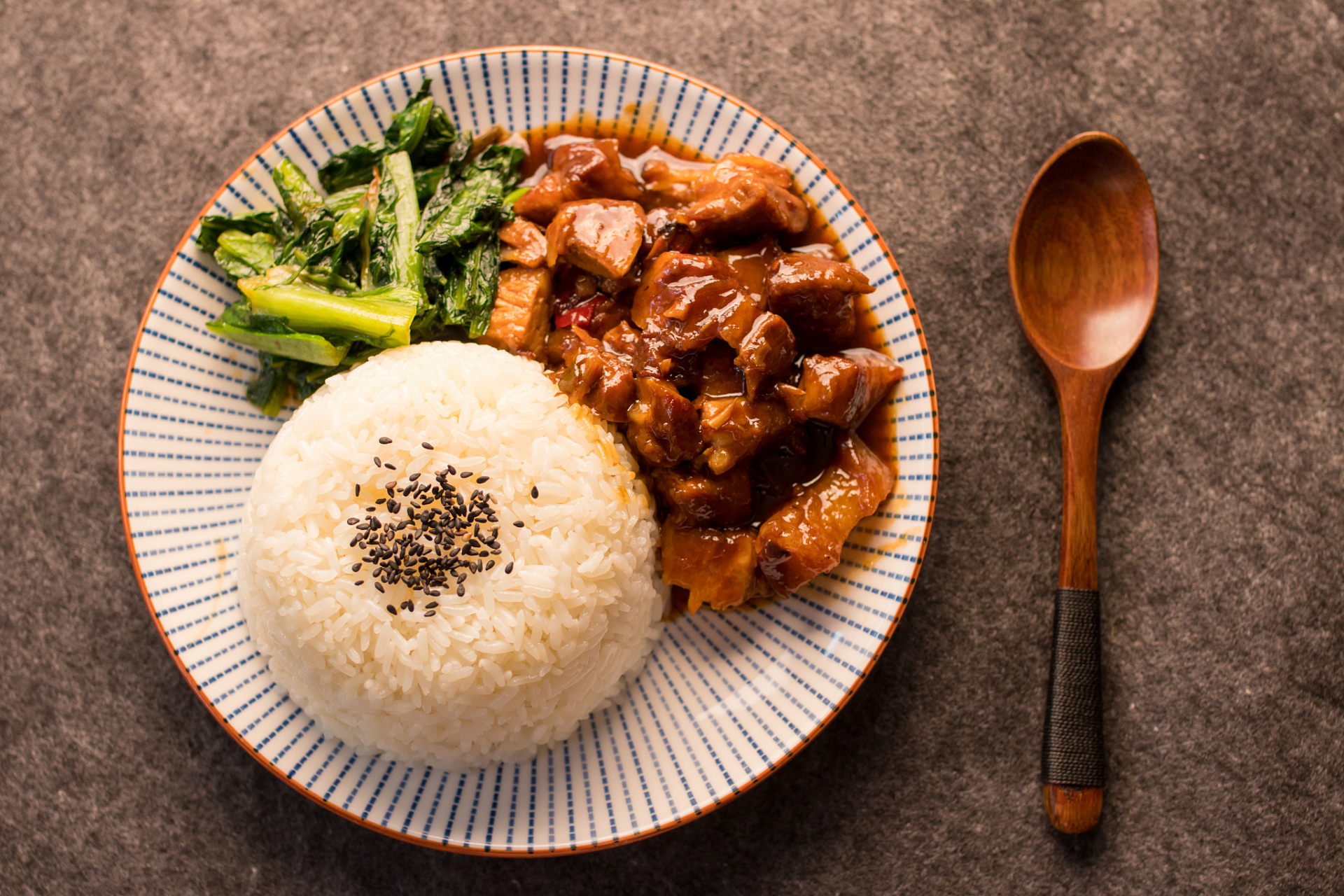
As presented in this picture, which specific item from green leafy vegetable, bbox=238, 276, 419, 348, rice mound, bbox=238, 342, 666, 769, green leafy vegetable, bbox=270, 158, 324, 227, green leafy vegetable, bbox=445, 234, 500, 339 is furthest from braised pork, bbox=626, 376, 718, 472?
green leafy vegetable, bbox=270, 158, 324, 227

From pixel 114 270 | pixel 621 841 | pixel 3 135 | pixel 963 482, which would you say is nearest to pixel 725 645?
pixel 621 841

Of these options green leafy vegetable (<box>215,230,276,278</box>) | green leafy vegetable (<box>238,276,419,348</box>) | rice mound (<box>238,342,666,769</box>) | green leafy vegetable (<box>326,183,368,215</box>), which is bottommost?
rice mound (<box>238,342,666,769</box>)

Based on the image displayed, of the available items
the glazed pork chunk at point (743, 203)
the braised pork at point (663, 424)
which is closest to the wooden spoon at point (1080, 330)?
the glazed pork chunk at point (743, 203)

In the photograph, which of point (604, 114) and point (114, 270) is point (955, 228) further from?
point (114, 270)

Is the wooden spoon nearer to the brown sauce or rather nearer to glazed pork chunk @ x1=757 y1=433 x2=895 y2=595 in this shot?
the brown sauce

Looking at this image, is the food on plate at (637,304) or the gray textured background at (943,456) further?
the gray textured background at (943,456)

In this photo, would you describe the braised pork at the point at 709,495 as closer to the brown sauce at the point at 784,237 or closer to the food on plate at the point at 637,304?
the food on plate at the point at 637,304
